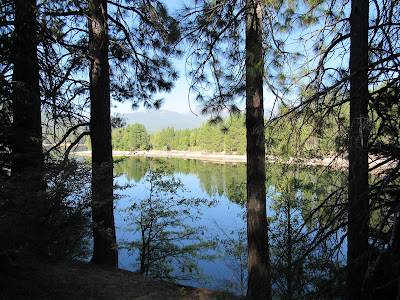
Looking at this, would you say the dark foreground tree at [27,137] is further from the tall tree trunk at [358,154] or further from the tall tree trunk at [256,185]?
the tall tree trunk at [358,154]

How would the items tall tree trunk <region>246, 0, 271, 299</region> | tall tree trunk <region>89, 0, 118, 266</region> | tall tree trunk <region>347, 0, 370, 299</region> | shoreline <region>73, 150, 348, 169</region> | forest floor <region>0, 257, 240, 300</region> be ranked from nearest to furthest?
tall tree trunk <region>347, 0, 370, 299</region>
shoreline <region>73, 150, 348, 169</region>
forest floor <region>0, 257, 240, 300</region>
tall tree trunk <region>246, 0, 271, 299</region>
tall tree trunk <region>89, 0, 118, 266</region>

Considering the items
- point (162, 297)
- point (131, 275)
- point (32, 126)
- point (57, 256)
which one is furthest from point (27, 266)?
point (32, 126)

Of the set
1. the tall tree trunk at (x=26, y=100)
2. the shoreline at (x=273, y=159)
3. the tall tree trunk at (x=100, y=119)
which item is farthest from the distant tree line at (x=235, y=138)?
the tall tree trunk at (x=26, y=100)

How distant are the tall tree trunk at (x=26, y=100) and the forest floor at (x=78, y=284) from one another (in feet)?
4.85

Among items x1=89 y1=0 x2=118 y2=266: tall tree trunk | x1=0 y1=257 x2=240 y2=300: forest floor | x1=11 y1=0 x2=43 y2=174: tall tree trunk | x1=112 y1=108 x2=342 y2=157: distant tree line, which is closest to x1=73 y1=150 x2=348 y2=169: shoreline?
x1=112 y1=108 x2=342 y2=157: distant tree line

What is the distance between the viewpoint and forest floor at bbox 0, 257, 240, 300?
119 inches

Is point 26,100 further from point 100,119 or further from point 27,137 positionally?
point 100,119

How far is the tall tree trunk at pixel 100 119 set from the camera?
14.7ft

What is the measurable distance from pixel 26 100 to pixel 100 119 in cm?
109

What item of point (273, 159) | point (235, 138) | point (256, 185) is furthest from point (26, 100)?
point (235, 138)

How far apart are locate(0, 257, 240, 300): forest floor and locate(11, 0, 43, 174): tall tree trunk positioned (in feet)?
4.85

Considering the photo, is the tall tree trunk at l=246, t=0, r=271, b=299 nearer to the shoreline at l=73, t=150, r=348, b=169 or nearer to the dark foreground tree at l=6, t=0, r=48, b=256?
the shoreline at l=73, t=150, r=348, b=169

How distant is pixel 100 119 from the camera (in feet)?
15.3

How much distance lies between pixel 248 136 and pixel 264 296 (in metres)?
2.10
